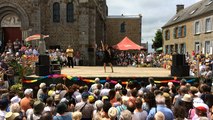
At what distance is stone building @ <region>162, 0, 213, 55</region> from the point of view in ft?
107

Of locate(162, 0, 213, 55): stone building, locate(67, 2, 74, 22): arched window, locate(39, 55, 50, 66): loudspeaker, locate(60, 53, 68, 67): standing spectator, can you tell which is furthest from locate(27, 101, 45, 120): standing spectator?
locate(162, 0, 213, 55): stone building

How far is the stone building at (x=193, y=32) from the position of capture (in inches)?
1287

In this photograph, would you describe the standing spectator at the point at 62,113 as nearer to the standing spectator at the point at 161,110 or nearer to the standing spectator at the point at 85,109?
the standing spectator at the point at 85,109

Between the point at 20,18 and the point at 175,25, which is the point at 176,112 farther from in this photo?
the point at 175,25

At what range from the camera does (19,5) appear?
27.7 meters

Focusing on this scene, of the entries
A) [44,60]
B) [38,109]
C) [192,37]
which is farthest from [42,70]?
[192,37]

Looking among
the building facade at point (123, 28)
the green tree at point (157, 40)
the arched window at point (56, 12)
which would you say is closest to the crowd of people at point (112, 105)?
the arched window at point (56, 12)

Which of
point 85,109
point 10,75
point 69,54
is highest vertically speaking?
point 69,54

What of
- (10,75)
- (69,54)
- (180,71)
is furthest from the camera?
(69,54)

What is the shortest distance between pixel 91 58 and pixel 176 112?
2303 cm

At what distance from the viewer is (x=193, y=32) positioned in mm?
36344

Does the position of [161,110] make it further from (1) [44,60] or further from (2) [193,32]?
(2) [193,32]

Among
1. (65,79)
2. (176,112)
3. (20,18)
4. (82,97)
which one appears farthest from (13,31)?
(176,112)

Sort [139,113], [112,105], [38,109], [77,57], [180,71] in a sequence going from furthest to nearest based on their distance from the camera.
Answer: [77,57] → [180,71] → [112,105] → [139,113] → [38,109]
